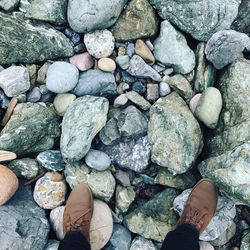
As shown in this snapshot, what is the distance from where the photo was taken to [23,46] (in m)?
2.64

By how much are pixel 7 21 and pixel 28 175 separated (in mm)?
972

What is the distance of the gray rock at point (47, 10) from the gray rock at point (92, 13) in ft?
0.26

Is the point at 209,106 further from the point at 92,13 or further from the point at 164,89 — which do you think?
the point at 92,13

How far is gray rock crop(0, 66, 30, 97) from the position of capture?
2.59 m

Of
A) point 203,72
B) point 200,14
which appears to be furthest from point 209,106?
point 200,14

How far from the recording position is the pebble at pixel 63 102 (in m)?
2.69

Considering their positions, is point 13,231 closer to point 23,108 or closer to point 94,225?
point 94,225

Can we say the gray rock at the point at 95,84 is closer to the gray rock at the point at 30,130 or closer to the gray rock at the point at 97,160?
the gray rock at the point at 30,130

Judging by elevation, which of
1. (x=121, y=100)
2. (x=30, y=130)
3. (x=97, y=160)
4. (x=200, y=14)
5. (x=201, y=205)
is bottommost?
(x=201, y=205)

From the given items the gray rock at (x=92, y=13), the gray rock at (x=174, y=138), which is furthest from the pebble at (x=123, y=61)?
the gray rock at (x=174, y=138)

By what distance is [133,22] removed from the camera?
2.76 meters

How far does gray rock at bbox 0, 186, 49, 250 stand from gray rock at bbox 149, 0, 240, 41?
148 centimetres

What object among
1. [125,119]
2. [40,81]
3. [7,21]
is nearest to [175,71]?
[125,119]

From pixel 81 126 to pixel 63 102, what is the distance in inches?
10.1
